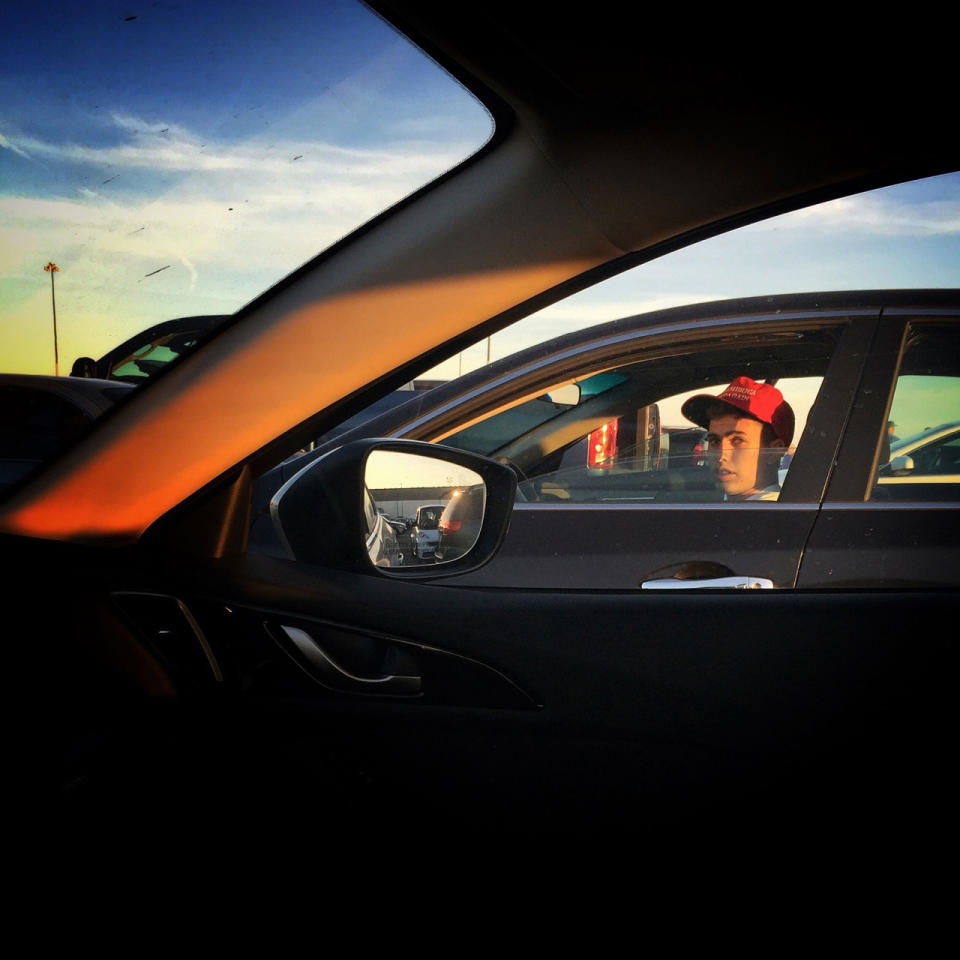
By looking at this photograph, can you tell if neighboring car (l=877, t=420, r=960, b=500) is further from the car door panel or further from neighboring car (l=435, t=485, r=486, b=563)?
neighboring car (l=435, t=485, r=486, b=563)

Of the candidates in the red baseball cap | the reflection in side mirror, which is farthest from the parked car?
the reflection in side mirror

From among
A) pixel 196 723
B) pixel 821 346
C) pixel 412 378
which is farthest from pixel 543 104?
pixel 196 723

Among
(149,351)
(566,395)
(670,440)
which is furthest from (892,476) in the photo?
(149,351)

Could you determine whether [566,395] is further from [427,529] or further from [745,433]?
[427,529]

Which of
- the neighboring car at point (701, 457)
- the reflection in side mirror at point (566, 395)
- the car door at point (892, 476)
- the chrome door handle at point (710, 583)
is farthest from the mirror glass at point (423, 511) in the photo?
the car door at point (892, 476)

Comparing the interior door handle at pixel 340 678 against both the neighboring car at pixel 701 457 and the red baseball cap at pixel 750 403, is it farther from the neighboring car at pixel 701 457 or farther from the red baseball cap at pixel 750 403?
the red baseball cap at pixel 750 403

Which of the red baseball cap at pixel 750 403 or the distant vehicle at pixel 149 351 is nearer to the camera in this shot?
the distant vehicle at pixel 149 351

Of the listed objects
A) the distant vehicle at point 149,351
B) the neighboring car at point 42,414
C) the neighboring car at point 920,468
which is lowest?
the neighboring car at point 920,468

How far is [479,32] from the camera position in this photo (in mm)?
1316

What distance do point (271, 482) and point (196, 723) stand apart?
1.82 ft

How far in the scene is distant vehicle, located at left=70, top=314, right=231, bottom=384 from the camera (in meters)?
1.56

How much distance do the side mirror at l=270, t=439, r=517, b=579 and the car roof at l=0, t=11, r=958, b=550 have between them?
111 mm

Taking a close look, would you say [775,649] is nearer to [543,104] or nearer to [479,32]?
[543,104]

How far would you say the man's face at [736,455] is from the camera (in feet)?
6.61
